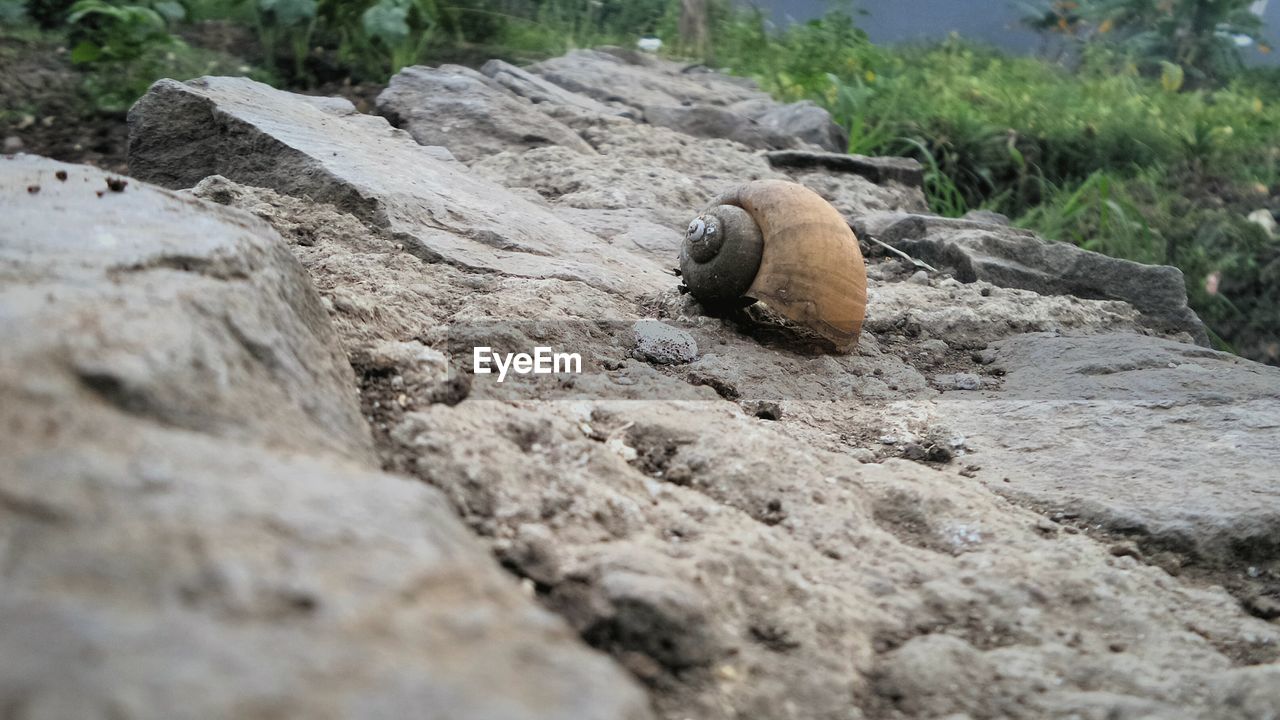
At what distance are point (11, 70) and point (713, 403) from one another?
13.8 ft

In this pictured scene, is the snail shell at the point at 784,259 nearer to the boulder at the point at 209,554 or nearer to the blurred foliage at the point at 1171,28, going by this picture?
the boulder at the point at 209,554

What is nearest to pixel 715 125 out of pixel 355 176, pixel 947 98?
pixel 947 98

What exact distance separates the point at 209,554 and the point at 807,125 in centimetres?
527

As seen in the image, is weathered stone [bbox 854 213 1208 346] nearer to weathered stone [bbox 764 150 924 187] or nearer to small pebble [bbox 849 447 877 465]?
weathered stone [bbox 764 150 924 187]

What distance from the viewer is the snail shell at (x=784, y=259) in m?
2.53

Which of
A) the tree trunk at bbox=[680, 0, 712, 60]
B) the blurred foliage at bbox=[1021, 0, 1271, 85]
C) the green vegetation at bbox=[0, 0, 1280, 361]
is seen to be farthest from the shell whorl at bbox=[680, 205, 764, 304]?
the blurred foliage at bbox=[1021, 0, 1271, 85]

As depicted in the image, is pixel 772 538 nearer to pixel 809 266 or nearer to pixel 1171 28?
pixel 809 266

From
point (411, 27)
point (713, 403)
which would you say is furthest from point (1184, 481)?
point (411, 27)

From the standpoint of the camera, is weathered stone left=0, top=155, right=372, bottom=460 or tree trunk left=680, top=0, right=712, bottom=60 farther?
tree trunk left=680, top=0, right=712, bottom=60

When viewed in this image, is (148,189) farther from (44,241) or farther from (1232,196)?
(1232,196)

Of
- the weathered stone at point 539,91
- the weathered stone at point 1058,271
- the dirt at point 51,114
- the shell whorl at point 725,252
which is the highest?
the shell whorl at point 725,252

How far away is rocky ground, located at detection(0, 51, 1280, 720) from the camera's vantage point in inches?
32.2

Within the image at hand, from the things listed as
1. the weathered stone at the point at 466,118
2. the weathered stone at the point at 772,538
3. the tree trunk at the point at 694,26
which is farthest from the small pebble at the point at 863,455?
the tree trunk at the point at 694,26

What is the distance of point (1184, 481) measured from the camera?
2.01 m
